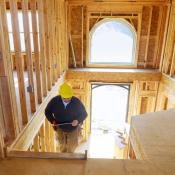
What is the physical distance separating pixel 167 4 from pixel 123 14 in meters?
1.17

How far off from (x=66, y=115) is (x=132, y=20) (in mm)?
3893

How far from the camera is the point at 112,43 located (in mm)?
5668

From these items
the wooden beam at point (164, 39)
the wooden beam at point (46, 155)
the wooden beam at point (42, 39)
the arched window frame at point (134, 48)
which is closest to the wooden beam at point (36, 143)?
the wooden beam at point (42, 39)

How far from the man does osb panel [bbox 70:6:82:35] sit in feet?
10.4

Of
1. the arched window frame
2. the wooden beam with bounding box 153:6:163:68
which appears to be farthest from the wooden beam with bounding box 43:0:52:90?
the wooden beam with bounding box 153:6:163:68

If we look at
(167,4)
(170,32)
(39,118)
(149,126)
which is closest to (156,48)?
(170,32)

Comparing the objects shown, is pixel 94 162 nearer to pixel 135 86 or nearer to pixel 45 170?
pixel 45 170

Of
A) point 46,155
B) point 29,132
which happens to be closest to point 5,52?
point 46,155

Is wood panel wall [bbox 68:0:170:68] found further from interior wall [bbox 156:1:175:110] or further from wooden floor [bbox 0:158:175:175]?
wooden floor [bbox 0:158:175:175]

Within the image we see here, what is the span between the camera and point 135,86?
5.98 meters

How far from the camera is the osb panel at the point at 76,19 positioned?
18.1ft

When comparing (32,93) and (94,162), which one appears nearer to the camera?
(94,162)

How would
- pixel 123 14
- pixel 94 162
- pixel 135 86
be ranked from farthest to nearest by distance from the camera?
pixel 135 86 < pixel 123 14 < pixel 94 162

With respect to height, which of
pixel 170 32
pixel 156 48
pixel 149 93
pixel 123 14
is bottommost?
pixel 149 93
